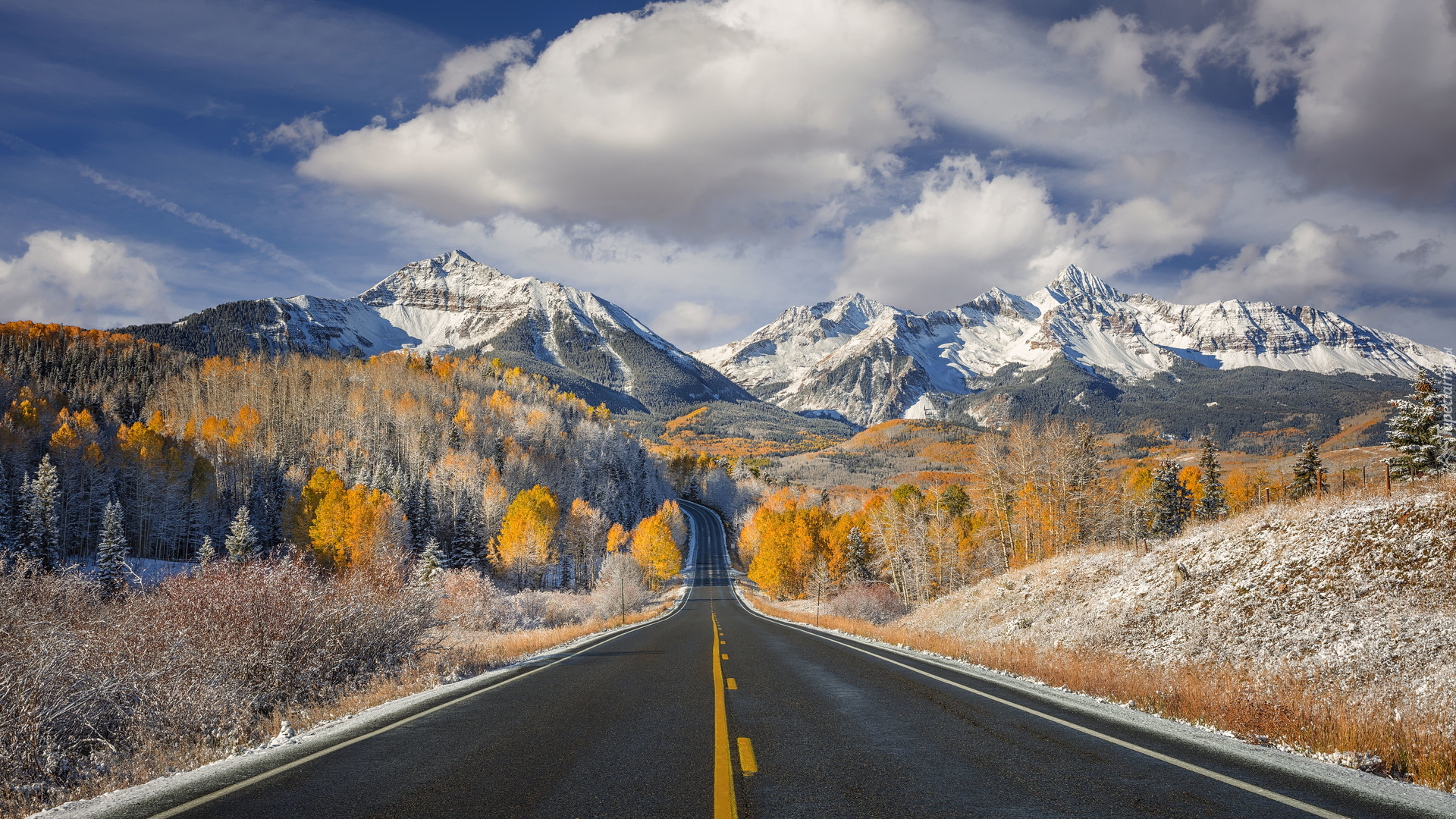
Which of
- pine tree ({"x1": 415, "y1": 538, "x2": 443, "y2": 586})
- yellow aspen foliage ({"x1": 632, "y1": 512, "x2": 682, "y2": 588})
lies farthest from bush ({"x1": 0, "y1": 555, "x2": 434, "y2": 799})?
yellow aspen foliage ({"x1": 632, "y1": 512, "x2": 682, "y2": 588})

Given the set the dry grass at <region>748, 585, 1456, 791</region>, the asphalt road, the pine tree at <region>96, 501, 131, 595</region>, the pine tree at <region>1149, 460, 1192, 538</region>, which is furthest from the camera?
the pine tree at <region>1149, 460, 1192, 538</region>

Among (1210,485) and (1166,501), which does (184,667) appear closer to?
(1166,501)

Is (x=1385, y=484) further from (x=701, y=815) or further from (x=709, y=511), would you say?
(x=709, y=511)

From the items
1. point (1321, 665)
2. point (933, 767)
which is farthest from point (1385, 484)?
point (933, 767)

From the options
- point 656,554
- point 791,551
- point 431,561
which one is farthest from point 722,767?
point 656,554

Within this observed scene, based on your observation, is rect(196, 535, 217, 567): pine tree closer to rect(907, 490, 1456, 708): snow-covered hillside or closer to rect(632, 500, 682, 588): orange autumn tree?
rect(907, 490, 1456, 708): snow-covered hillside

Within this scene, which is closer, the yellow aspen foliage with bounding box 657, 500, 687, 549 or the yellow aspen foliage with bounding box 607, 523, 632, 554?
the yellow aspen foliage with bounding box 607, 523, 632, 554

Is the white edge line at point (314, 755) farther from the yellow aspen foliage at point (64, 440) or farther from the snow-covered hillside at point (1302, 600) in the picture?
the yellow aspen foliage at point (64, 440)

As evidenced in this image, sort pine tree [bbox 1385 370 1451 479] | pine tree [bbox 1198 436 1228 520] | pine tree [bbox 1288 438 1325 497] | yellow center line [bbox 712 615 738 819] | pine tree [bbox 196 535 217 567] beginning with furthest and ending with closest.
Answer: pine tree [bbox 1198 436 1228 520], pine tree [bbox 1288 438 1325 497], pine tree [bbox 1385 370 1451 479], pine tree [bbox 196 535 217 567], yellow center line [bbox 712 615 738 819]

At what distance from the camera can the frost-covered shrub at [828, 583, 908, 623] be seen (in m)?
42.7

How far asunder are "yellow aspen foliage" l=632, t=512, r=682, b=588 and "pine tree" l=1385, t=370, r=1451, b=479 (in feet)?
238

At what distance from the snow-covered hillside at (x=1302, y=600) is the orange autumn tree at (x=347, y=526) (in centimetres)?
6493

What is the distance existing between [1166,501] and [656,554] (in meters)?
59.5

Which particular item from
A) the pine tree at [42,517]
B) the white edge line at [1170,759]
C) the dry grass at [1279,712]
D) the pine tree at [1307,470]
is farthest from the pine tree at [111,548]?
the pine tree at [1307,470]
